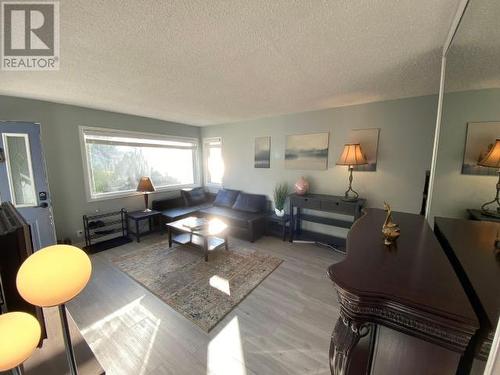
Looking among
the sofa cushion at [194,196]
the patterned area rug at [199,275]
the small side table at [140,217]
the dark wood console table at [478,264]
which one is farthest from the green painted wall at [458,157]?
the sofa cushion at [194,196]

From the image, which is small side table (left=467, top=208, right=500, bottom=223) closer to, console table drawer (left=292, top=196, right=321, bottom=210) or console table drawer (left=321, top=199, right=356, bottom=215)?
console table drawer (left=321, top=199, right=356, bottom=215)

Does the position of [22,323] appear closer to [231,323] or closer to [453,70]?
[231,323]

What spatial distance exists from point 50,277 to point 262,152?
3.98 m

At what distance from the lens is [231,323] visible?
1860 millimetres

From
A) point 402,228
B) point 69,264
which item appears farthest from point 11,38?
point 402,228

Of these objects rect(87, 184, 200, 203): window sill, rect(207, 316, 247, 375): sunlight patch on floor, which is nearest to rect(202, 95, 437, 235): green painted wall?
rect(87, 184, 200, 203): window sill

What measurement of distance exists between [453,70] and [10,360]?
9.51 feet

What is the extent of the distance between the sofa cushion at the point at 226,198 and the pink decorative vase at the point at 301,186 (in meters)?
1.55

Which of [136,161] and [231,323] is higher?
[136,161]

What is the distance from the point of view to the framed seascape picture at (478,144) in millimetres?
973

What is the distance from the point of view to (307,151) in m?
3.76

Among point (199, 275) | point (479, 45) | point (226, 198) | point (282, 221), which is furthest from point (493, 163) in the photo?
point (226, 198)

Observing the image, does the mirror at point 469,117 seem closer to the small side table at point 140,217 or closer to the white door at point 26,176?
the small side table at point 140,217

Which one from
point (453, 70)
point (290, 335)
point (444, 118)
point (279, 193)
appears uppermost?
point (453, 70)
